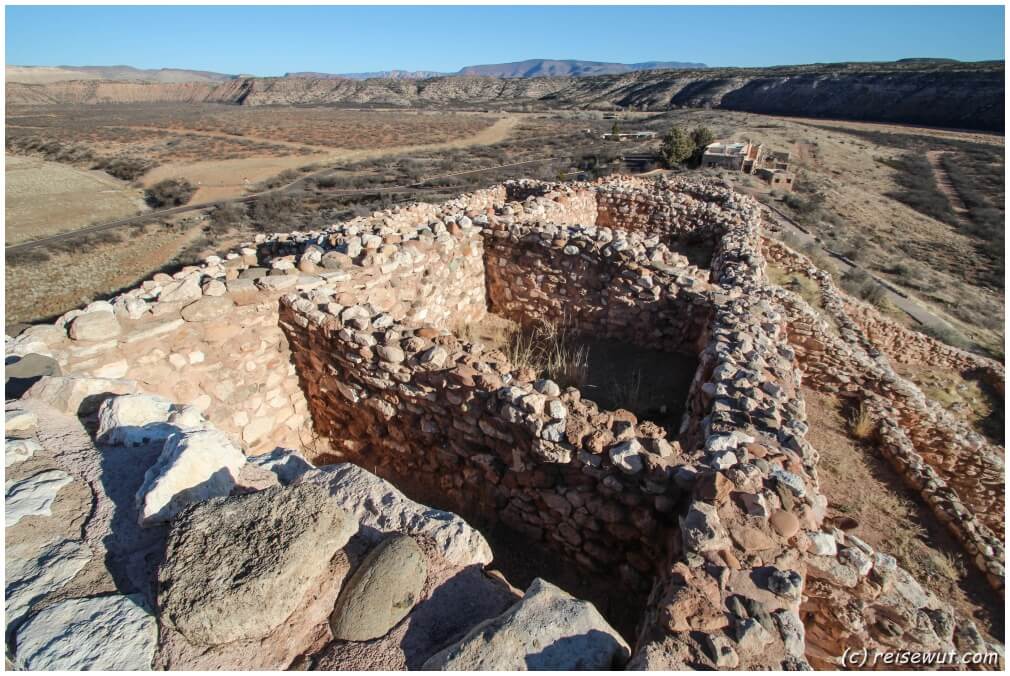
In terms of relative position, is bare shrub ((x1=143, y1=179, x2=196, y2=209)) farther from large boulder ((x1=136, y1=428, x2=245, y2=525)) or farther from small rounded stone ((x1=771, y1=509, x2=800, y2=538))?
small rounded stone ((x1=771, y1=509, x2=800, y2=538))

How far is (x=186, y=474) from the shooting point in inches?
A: 85.5

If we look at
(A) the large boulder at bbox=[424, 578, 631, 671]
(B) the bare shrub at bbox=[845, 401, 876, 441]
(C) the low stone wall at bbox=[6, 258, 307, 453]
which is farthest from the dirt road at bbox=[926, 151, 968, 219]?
(A) the large boulder at bbox=[424, 578, 631, 671]

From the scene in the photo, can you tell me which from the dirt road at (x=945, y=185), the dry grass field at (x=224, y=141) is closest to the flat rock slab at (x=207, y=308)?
the dry grass field at (x=224, y=141)

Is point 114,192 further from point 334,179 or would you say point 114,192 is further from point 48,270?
point 48,270

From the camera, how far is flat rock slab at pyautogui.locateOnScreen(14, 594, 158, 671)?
150cm

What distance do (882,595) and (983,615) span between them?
5.87ft

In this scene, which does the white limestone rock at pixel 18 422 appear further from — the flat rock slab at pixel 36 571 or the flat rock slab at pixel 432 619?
the flat rock slab at pixel 432 619

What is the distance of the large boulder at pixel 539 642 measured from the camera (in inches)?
62.1

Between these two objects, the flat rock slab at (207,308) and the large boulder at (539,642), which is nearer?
the large boulder at (539,642)

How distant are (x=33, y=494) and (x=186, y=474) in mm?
625

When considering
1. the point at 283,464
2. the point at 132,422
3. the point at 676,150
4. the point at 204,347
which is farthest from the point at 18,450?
the point at 676,150

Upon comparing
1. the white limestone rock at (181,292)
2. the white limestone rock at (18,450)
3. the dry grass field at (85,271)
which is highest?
the white limestone rock at (181,292)

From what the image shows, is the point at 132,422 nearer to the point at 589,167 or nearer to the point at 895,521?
the point at 895,521

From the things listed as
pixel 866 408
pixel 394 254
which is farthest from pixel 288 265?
pixel 866 408
